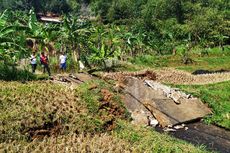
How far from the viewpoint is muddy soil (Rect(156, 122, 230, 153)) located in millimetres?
17688

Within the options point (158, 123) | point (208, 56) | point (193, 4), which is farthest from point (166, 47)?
point (158, 123)

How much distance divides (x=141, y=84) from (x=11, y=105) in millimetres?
9961

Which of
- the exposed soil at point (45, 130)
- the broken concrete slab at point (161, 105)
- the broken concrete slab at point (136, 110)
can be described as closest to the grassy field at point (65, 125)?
the exposed soil at point (45, 130)

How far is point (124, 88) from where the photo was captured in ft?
72.0

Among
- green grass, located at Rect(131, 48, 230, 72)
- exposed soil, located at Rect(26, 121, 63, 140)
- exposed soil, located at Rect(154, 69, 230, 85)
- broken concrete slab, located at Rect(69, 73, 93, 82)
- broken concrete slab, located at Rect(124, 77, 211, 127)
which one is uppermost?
exposed soil, located at Rect(26, 121, 63, 140)

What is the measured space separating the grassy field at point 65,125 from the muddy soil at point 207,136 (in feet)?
9.54

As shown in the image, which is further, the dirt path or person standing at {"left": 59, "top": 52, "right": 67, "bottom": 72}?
the dirt path

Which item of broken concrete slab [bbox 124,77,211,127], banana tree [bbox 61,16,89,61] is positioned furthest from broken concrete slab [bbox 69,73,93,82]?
banana tree [bbox 61,16,89,61]

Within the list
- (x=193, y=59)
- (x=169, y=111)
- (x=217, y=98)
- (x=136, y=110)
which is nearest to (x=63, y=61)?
(x=136, y=110)

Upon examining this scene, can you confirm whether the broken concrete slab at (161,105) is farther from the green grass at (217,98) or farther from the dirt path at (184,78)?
the dirt path at (184,78)

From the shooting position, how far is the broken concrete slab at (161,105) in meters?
20.7

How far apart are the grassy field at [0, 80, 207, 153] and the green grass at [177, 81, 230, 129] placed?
6.36 meters

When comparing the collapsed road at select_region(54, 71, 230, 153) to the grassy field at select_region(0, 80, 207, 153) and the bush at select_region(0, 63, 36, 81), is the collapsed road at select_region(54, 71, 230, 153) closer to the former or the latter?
the bush at select_region(0, 63, 36, 81)

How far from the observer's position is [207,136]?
19.1m
